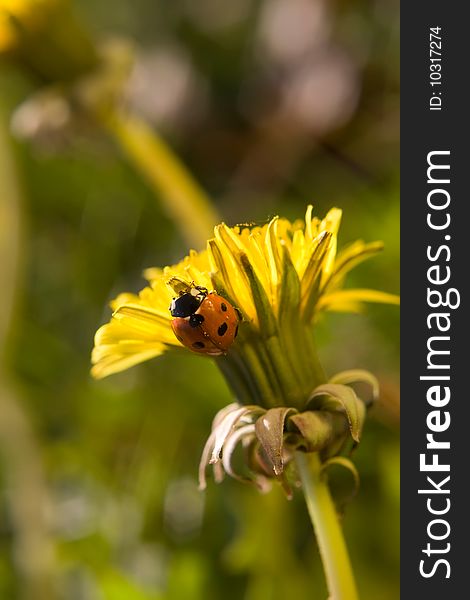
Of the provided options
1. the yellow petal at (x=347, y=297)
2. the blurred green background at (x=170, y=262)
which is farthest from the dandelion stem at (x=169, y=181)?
the yellow petal at (x=347, y=297)

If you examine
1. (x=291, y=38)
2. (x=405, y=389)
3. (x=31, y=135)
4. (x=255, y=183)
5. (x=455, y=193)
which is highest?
(x=291, y=38)

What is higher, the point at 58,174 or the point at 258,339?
the point at 58,174

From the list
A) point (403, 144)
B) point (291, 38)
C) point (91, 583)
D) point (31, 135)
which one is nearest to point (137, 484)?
point (91, 583)

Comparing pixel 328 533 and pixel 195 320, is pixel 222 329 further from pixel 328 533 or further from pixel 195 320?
pixel 328 533

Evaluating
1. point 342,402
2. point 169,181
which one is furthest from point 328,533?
point 169,181

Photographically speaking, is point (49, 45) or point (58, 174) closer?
point (49, 45)

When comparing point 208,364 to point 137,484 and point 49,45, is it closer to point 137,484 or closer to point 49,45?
point 137,484
